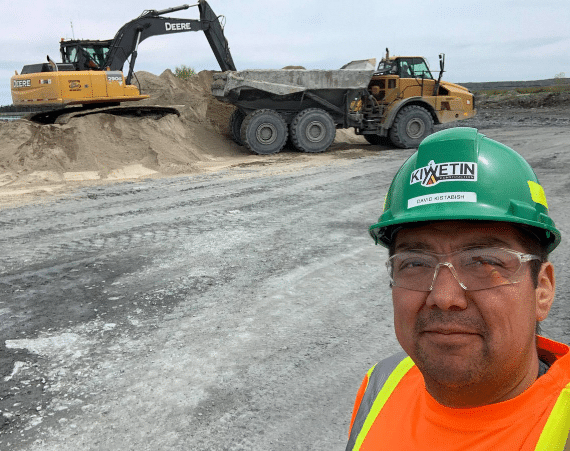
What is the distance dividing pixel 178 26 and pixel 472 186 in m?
16.7

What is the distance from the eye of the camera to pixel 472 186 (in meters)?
1.34

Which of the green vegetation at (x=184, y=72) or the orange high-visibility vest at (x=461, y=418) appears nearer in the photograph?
the orange high-visibility vest at (x=461, y=418)

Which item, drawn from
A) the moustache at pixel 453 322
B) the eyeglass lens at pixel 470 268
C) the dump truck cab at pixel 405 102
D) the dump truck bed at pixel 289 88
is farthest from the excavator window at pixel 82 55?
the moustache at pixel 453 322

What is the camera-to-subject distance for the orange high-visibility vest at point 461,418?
1123mm

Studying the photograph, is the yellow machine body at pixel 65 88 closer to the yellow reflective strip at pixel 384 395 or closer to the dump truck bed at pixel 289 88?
the dump truck bed at pixel 289 88

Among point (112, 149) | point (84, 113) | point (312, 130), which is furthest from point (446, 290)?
point (312, 130)

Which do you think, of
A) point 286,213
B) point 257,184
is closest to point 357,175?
point 257,184

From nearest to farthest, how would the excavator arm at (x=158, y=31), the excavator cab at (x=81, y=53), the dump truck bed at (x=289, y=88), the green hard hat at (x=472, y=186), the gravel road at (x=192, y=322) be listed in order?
the green hard hat at (x=472, y=186), the gravel road at (x=192, y=322), the dump truck bed at (x=289, y=88), the excavator cab at (x=81, y=53), the excavator arm at (x=158, y=31)

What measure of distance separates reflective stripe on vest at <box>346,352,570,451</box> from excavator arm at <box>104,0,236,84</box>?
1593cm

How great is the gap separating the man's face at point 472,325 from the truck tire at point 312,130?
1451 cm

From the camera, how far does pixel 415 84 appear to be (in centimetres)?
1662

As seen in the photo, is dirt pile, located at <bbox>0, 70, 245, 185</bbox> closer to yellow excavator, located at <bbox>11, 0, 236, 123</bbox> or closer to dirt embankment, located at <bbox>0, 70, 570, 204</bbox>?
dirt embankment, located at <bbox>0, 70, 570, 204</bbox>

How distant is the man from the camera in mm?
1214

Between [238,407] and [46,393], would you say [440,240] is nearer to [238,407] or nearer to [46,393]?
[238,407]
